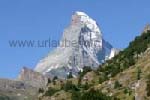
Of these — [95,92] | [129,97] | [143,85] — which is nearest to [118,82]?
[95,92]

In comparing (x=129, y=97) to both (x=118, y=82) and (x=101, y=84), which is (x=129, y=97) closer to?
(x=118, y=82)

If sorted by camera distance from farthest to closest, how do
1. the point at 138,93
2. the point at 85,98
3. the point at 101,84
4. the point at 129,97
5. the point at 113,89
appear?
the point at 101,84, the point at 113,89, the point at 85,98, the point at 129,97, the point at 138,93

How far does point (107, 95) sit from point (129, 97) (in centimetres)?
1949

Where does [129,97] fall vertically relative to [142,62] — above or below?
below

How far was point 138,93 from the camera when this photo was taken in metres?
116

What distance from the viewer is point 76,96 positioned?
7151 inches

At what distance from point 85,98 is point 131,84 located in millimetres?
15606

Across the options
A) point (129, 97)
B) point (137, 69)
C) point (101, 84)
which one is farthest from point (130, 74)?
point (129, 97)

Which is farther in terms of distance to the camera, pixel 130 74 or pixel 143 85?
pixel 130 74

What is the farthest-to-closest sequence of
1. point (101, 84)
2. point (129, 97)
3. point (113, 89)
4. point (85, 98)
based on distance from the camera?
point (101, 84) → point (113, 89) → point (85, 98) → point (129, 97)

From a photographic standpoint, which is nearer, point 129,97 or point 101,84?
point 129,97

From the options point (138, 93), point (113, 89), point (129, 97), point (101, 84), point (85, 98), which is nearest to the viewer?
point (138, 93)

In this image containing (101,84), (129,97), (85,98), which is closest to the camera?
(129,97)

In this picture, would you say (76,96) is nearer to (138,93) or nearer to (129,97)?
(129,97)
